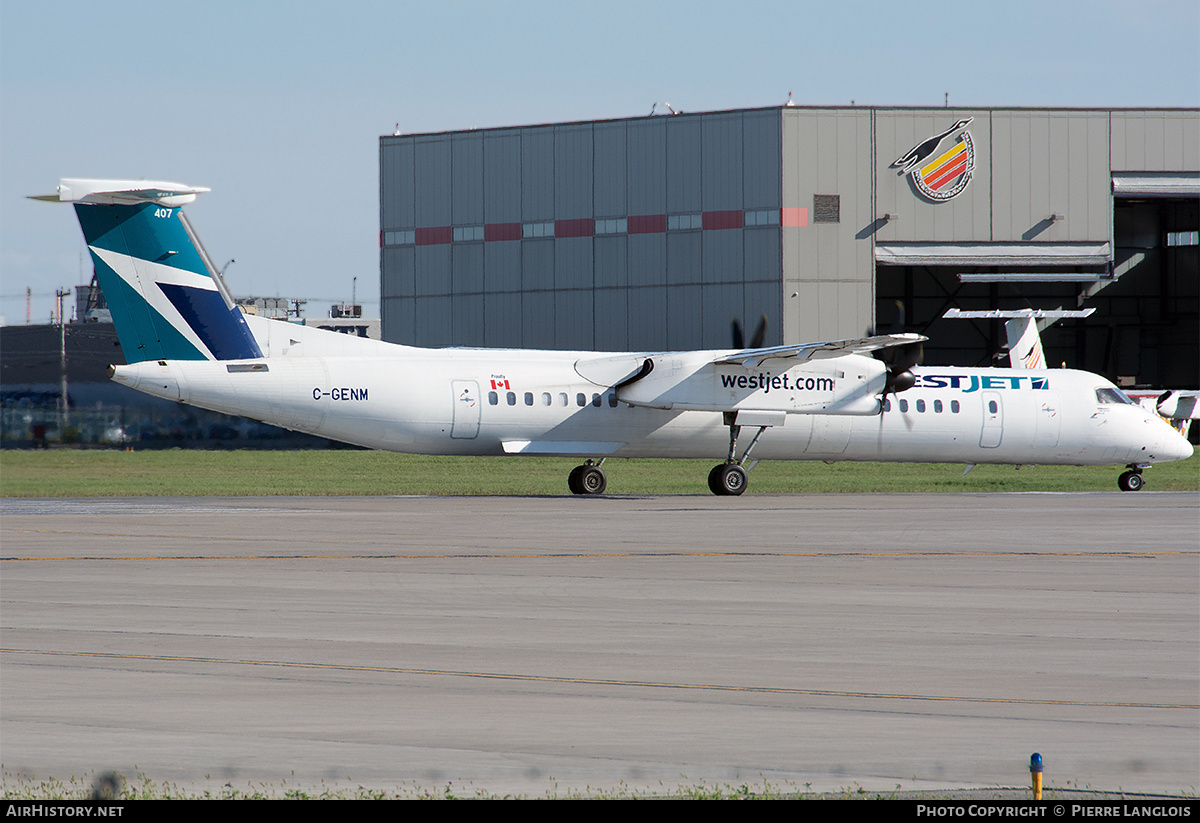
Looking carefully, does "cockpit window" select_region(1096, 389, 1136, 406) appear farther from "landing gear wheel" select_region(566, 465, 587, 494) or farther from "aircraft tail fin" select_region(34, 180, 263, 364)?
"aircraft tail fin" select_region(34, 180, 263, 364)

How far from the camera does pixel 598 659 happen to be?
9.71 metres

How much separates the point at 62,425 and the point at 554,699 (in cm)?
3433

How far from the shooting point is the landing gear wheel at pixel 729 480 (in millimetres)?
30141

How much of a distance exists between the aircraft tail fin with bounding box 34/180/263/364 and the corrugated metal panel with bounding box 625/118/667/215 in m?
30.2

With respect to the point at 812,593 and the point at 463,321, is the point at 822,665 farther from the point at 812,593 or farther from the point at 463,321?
the point at 463,321

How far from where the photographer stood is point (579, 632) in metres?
11.0

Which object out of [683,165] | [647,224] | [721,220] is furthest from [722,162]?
[647,224]

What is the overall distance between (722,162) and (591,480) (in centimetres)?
2562

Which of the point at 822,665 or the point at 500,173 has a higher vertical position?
the point at 500,173

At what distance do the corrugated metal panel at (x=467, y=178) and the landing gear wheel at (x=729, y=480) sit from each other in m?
30.0

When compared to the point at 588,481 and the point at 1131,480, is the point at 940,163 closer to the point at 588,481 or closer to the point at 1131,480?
the point at 1131,480

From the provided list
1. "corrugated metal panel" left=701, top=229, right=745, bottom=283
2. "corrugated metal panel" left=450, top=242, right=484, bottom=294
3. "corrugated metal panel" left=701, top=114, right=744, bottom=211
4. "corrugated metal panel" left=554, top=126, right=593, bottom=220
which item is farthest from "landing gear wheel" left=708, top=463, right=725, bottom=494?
"corrugated metal panel" left=450, top=242, right=484, bottom=294

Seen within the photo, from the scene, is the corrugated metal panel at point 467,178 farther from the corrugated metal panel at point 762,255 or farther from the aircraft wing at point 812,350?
the aircraft wing at point 812,350
